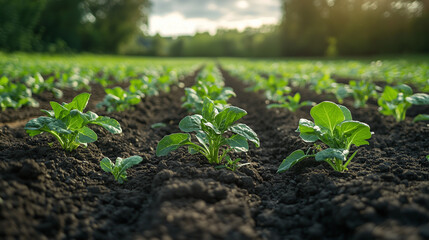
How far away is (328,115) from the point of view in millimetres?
2311

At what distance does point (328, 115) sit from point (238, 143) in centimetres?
75

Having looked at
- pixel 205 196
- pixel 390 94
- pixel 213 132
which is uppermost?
pixel 390 94

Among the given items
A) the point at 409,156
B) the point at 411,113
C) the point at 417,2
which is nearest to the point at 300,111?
the point at 411,113

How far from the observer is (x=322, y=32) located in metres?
41.8

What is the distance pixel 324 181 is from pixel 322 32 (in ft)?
145

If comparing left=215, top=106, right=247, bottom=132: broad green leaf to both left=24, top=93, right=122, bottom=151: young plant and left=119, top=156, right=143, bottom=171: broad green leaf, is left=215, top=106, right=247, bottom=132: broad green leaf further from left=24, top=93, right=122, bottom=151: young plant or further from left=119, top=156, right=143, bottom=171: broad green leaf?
left=24, top=93, right=122, bottom=151: young plant

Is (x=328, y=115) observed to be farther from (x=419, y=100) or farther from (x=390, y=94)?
(x=390, y=94)

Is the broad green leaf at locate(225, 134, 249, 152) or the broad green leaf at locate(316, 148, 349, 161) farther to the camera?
the broad green leaf at locate(225, 134, 249, 152)

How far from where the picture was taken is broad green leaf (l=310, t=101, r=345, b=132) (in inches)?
89.7

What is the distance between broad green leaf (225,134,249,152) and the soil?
199mm

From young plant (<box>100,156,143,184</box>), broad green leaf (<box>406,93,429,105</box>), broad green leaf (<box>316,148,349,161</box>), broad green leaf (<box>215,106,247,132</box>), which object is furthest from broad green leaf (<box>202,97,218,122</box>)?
broad green leaf (<box>406,93,429,105</box>)

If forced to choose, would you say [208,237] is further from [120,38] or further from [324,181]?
[120,38]

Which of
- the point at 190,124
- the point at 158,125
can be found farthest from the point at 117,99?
the point at 190,124

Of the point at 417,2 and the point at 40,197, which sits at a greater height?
the point at 417,2
